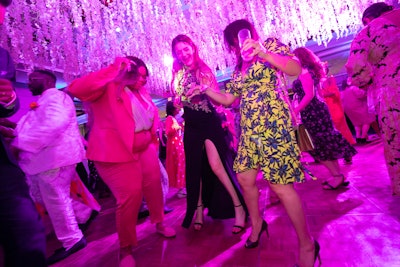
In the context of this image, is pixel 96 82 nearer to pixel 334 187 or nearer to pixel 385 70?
pixel 385 70

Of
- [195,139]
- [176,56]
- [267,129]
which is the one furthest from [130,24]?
[267,129]

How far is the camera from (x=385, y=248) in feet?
4.65

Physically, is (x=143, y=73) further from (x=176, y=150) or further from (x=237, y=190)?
(x=176, y=150)

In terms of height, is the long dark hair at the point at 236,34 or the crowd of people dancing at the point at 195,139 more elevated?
the long dark hair at the point at 236,34

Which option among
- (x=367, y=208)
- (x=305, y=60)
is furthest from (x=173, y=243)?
(x=305, y=60)

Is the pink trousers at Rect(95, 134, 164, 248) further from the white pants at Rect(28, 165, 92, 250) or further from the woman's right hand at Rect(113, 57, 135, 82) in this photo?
the white pants at Rect(28, 165, 92, 250)

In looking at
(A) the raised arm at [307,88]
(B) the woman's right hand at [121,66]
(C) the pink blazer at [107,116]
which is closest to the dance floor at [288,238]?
(C) the pink blazer at [107,116]

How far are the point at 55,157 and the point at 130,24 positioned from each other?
4772 millimetres

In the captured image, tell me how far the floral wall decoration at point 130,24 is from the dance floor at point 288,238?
10.5 ft

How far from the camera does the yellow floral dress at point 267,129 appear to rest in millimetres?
1433

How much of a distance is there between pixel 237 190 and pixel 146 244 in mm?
922

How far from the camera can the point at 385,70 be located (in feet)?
5.36

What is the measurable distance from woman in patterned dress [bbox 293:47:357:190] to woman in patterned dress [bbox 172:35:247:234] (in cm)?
110

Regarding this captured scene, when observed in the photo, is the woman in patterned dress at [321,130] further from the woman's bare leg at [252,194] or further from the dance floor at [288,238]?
the woman's bare leg at [252,194]
